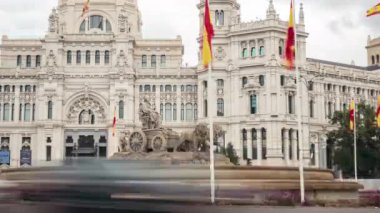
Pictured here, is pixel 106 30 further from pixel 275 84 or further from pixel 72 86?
pixel 275 84

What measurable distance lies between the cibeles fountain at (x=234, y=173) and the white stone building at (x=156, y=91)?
45.5 meters

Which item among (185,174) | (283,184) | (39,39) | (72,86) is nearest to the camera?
(185,174)

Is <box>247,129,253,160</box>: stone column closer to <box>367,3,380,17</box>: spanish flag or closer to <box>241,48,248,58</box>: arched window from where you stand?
<box>241,48,248,58</box>: arched window

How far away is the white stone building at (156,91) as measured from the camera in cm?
9181

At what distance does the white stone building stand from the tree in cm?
1090

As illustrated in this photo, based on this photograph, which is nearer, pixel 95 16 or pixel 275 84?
pixel 275 84

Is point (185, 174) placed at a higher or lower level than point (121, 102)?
lower

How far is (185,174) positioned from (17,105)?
86.2 metres

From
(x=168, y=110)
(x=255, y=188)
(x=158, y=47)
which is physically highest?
(x=158, y=47)

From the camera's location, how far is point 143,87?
322ft

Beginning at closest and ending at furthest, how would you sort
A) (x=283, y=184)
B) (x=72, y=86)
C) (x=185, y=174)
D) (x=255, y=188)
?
(x=185, y=174)
(x=255, y=188)
(x=283, y=184)
(x=72, y=86)

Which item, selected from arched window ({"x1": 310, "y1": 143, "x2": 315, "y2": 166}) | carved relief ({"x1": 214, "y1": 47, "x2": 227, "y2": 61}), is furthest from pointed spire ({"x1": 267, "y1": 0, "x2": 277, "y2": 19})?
arched window ({"x1": 310, "y1": 143, "x2": 315, "y2": 166})

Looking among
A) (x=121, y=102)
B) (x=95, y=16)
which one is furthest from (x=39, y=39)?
(x=121, y=102)

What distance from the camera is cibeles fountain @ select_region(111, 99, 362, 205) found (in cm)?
3369
